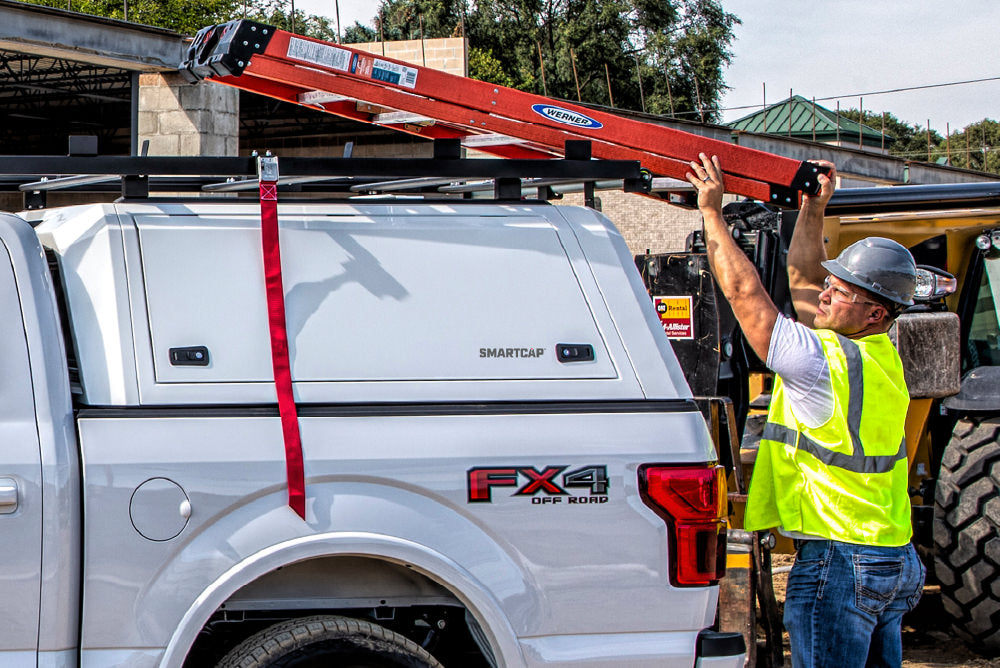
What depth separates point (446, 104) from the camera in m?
3.99

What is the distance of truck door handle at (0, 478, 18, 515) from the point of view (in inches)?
119

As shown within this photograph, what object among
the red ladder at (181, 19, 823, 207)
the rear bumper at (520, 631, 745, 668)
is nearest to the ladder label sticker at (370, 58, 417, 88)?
the red ladder at (181, 19, 823, 207)

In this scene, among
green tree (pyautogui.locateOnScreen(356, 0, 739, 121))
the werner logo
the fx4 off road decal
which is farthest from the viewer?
green tree (pyautogui.locateOnScreen(356, 0, 739, 121))

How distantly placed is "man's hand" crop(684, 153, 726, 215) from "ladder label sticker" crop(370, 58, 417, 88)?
3.35ft

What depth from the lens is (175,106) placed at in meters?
15.4

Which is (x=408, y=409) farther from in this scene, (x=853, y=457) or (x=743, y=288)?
(x=853, y=457)

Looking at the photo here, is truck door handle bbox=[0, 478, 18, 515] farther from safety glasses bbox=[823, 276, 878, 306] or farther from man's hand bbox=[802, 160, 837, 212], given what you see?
man's hand bbox=[802, 160, 837, 212]

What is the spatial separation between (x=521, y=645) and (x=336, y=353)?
3.28 ft

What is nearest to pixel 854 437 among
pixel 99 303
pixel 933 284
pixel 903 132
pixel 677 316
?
pixel 933 284

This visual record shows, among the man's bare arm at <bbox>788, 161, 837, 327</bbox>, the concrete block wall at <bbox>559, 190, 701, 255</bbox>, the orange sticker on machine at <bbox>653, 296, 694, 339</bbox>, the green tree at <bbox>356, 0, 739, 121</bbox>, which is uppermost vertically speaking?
the green tree at <bbox>356, 0, 739, 121</bbox>

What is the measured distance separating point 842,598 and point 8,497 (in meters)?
2.45

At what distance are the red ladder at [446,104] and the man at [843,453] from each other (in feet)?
1.83

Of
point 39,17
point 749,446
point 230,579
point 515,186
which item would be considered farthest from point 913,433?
point 39,17

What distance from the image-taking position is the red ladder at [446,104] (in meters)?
3.69
